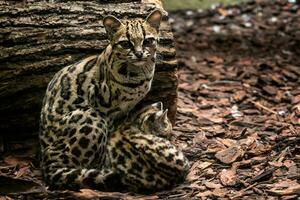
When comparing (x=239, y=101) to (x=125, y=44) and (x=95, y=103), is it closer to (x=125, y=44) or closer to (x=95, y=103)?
(x=95, y=103)

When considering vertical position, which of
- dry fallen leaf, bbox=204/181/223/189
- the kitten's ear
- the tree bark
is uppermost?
the tree bark

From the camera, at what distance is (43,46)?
6.05 m

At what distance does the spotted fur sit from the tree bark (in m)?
0.23

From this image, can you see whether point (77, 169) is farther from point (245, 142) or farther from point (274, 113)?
point (274, 113)

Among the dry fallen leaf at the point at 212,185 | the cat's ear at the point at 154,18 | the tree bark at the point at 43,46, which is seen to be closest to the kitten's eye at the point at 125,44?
the cat's ear at the point at 154,18

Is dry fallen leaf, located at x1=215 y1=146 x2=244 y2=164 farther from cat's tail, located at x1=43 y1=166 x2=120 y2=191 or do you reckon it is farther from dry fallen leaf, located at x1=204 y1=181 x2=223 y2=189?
cat's tail, located at x1=43 y1=166 x2=120 y2=191

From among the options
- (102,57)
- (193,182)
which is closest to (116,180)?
(193,182)

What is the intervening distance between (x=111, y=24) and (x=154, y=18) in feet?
1.34

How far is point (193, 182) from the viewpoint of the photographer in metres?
5.66

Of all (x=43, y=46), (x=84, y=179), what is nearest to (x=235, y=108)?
(x=43, y=46)

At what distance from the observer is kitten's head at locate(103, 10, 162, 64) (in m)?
5.43

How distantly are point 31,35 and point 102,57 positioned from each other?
2.55 ft

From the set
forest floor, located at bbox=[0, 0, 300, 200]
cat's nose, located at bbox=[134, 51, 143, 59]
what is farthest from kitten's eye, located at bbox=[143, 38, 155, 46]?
forest floor, located at bbox=[0, 0, 300, 200]

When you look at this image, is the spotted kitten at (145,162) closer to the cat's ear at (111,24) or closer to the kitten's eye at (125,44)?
the kitten's eye at (125,44)
